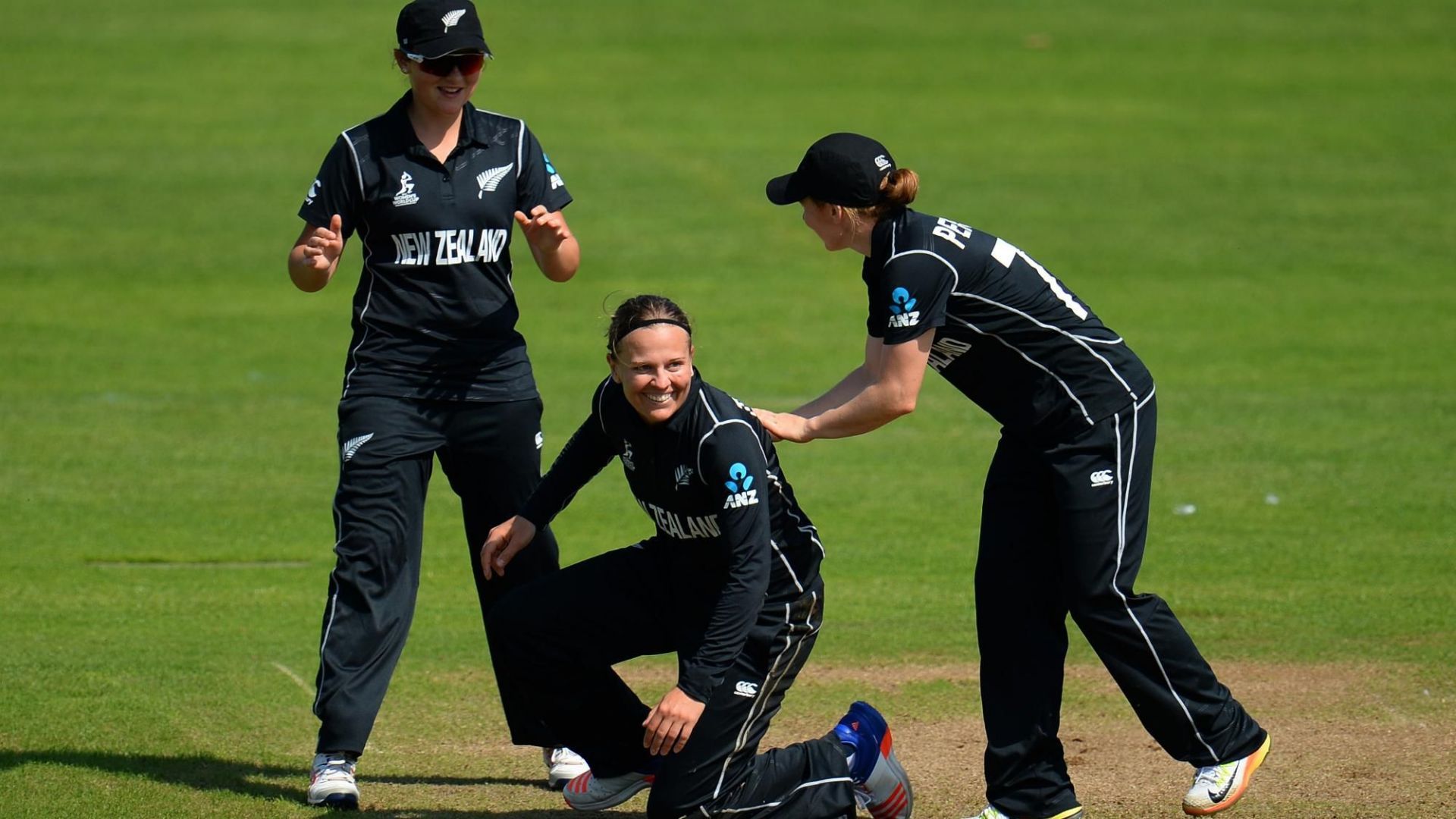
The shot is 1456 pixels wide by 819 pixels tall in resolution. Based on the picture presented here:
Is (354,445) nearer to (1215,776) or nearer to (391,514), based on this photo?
(391,514)

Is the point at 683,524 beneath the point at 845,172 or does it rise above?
beneath

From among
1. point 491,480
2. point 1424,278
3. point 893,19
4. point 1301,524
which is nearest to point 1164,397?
point 1301,524

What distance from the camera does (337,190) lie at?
5.86 m

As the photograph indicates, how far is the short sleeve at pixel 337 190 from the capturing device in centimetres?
586

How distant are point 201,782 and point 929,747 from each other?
256 centimetres

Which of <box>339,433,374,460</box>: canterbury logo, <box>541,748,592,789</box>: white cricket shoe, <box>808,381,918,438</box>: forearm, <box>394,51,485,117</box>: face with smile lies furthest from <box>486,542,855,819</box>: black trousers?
<box>394,51,485,117</box>: face with smile

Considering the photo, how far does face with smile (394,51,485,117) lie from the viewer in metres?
5.84

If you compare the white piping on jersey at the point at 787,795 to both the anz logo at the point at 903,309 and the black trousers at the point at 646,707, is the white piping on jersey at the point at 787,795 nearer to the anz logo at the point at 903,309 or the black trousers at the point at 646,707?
the black trousers at the point at 646,707

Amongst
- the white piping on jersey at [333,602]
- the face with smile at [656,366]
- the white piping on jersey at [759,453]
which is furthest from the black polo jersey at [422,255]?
the white piping on jersey at [759,453]

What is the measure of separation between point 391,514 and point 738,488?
56.1 inches

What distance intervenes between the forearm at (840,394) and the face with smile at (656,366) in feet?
1.52

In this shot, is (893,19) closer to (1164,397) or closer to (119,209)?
(119,209)

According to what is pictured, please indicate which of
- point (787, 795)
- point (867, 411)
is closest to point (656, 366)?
point (867, 411)

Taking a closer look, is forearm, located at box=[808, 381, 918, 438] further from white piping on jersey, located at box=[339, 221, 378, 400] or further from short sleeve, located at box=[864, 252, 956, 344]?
white piping on jersey, located at box=[339, 221, 378, 400]
